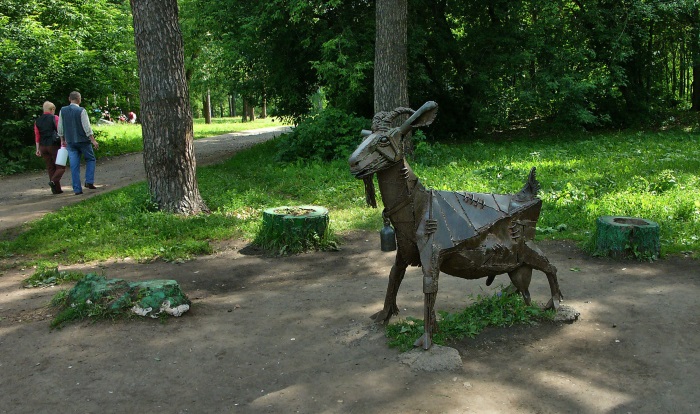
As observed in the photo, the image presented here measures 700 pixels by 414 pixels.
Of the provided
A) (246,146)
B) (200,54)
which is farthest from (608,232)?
(200,54)

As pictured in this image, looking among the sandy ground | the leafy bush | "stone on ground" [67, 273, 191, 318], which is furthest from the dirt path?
"stone on ground" [67, 273, 191, 318]

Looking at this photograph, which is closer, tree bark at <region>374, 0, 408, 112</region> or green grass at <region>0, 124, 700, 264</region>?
green grass at <region>0, 124, 700, 264</region>

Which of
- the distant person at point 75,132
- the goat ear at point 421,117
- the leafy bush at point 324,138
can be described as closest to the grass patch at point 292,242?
the goat ear at point 421,117

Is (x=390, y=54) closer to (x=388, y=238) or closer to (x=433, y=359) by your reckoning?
(x=388, y=238)

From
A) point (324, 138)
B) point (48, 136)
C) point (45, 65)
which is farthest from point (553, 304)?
point (45, 65)

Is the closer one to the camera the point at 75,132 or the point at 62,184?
the point at 75,132

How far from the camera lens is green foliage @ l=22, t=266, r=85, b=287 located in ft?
24.0

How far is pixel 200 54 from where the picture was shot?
99.9 ft

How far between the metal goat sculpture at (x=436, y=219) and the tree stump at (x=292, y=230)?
326cm

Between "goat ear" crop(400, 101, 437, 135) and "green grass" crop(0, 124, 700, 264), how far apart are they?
4.65 metres

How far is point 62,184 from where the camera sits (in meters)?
14.5

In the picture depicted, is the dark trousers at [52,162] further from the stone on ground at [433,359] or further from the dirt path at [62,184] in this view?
the stone on ground at [433,359]

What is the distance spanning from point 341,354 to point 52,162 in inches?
432

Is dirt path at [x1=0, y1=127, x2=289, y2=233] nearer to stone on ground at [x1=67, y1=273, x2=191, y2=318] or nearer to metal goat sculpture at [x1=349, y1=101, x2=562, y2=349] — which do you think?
stone on ground at [x1=67, y1=273, x2=191, y2=318]
